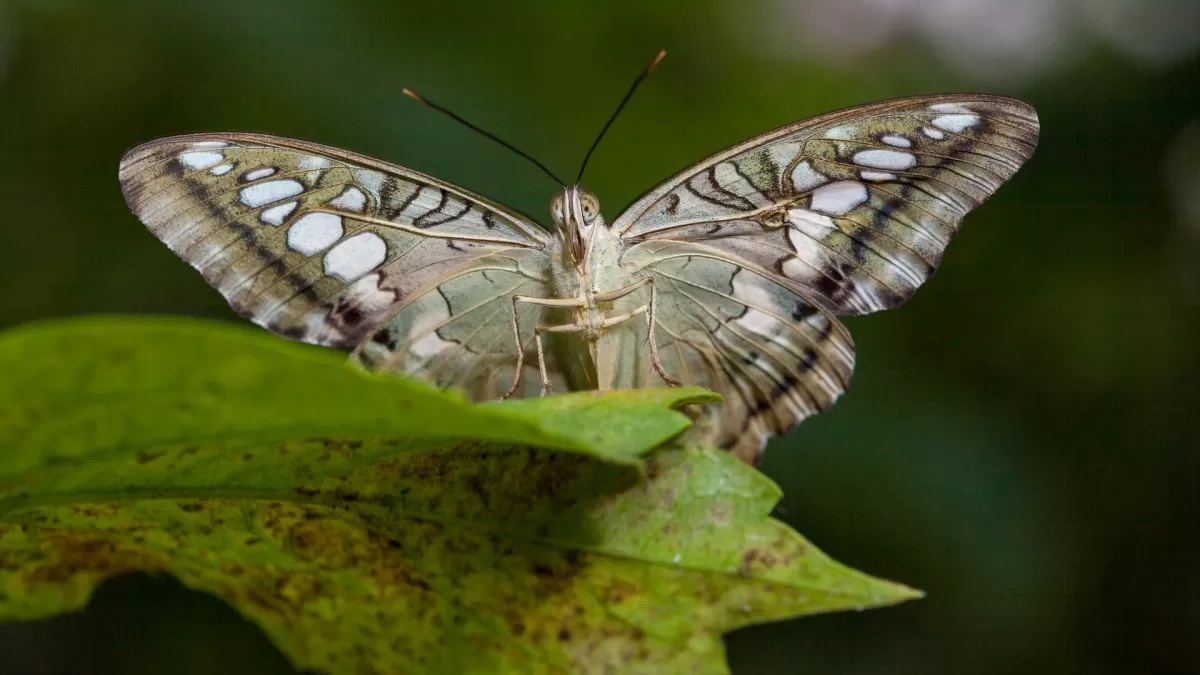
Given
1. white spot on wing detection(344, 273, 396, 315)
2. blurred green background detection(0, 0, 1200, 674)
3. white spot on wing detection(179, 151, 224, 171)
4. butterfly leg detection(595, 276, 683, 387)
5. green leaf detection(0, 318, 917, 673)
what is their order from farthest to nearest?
blurred green background detection(0, 0, 1200, 674) → white spot on wing detection(344, 273, 396, 315) → butterfly leg detection(595, 276, 683, 387) → white spot on wing detection(179, 151, 224, 171) → green leaf detection(0, 318, 917, 673)

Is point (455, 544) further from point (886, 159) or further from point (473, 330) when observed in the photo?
point (886, 159)

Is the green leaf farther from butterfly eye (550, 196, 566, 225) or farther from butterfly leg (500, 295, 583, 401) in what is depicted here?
butterfly eye (550, 196, 566, 225)

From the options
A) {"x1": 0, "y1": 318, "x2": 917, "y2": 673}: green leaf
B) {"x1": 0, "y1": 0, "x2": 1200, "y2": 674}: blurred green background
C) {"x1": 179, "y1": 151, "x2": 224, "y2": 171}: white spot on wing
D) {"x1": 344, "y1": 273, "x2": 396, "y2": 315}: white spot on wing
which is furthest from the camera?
{"x1": 0, "y1": 0, "x2": 1200, "y2": 674}: blurred green background

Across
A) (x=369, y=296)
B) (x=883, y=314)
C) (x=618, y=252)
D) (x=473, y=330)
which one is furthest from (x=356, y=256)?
(x=883, y=314)

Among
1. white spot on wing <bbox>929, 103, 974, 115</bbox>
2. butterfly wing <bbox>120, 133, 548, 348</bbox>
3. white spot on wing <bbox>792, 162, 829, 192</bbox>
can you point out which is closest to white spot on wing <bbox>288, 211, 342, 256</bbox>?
butterfly wing <bbox>120, 133, 548, 348</bbox>

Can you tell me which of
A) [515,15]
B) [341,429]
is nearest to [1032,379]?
[515,15]

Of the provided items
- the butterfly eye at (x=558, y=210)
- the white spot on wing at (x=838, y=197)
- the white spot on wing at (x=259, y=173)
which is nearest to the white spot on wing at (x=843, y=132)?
the white spot on wing at (x=838, y=197)

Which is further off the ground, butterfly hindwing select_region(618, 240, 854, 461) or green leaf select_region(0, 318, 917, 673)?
butterfly hindwing select_region(618, 240, 854, 461)
